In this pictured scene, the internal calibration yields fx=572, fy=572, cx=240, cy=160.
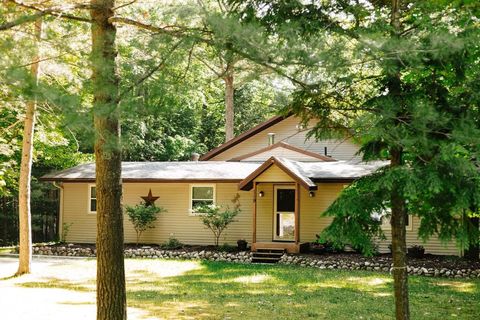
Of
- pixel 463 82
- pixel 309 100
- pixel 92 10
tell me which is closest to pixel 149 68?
pixel 92 10

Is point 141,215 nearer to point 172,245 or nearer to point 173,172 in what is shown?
point 172,245

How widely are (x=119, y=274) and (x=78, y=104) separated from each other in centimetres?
281

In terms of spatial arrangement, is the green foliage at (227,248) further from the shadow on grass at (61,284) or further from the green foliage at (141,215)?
the shadow on grass at (61,284)

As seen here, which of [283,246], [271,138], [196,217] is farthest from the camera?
[271,138]

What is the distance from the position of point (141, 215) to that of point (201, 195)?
2.22 meters

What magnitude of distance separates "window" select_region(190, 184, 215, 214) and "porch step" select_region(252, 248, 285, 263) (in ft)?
10.7

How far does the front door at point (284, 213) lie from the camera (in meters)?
19.2

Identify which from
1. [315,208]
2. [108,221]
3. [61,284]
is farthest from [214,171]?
[108,221]

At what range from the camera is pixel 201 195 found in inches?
803

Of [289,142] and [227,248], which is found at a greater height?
[289,142]

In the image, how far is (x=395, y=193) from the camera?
712cm

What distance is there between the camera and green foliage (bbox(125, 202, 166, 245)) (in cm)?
1986

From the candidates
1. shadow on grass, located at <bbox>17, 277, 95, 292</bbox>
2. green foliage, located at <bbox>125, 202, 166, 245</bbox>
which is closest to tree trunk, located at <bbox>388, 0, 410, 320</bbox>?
shadow on grass, located at <bbox>17, 277, 95, 292</bbox>

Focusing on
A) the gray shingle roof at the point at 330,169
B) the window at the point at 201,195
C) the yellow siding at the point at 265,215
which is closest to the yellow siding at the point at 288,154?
the gray shingle roof at the point at 330,169
